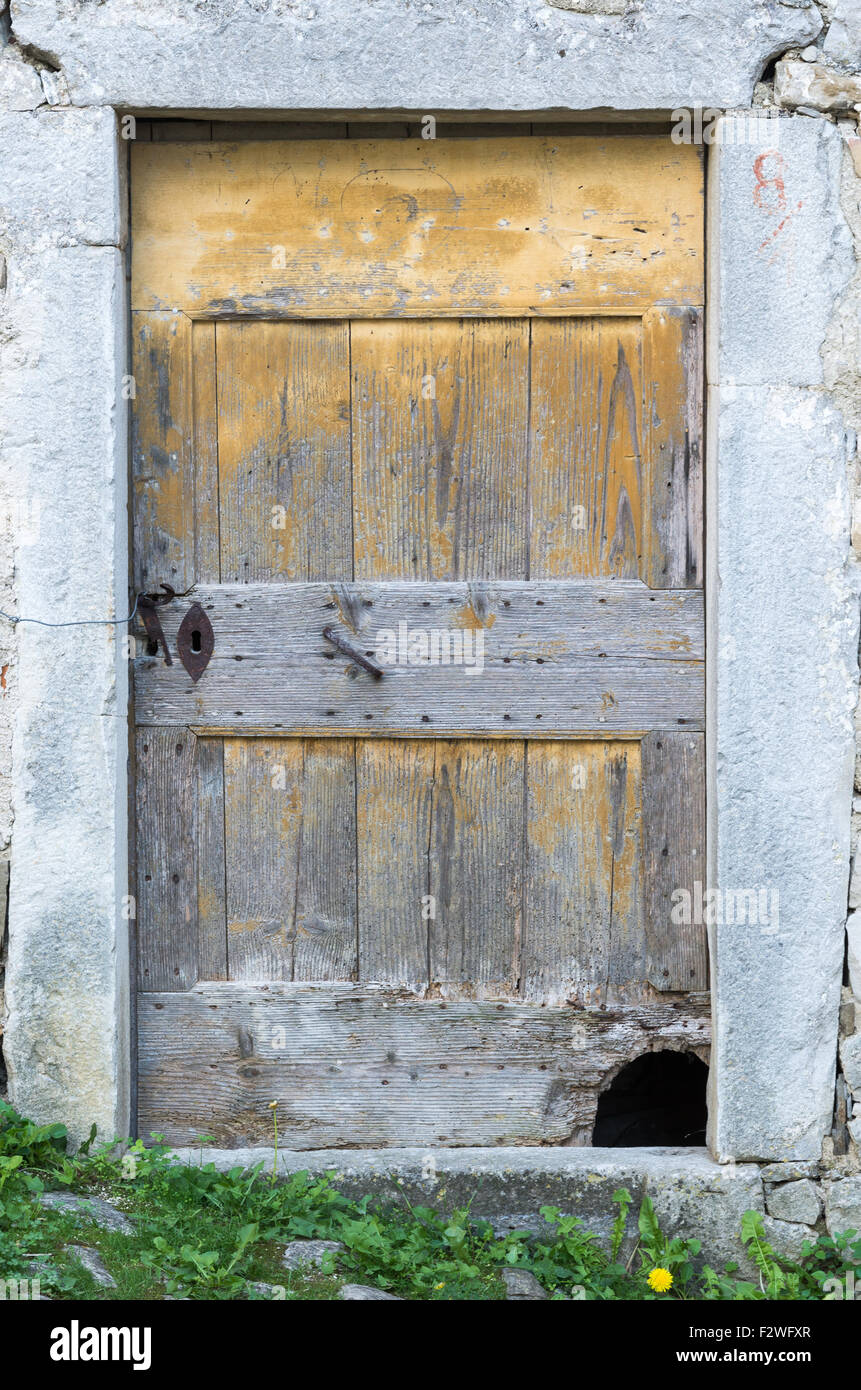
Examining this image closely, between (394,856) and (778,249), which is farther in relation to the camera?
(394,856)

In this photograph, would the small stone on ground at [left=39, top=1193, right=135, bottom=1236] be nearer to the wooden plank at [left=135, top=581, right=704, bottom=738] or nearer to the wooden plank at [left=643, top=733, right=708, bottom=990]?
the wooden plank at [left=135, top=581, right=704, bottom=738]

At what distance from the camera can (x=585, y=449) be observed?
2.63 meters

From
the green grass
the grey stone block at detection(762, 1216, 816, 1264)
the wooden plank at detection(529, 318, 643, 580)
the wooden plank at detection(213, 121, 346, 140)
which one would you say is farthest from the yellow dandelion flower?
the wooden plank at detection(213, 121, 346, 140)

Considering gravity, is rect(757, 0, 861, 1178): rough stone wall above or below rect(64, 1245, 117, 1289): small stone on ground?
above

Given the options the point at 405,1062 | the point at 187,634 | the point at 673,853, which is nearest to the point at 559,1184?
the point at 405,1062

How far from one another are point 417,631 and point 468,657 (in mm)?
138

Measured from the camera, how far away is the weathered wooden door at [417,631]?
8.57 feet

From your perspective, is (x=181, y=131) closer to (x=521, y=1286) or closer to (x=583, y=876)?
(x=583, y=876)

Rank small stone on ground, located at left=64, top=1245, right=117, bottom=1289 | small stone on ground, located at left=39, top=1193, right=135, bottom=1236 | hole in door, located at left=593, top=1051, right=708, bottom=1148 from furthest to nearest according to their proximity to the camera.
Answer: hole in door, located at left=593, top=1051, right=708, bottom=1148 < small stone on ground, located at left=39, top=1193, right=135, bottom=1236 < small stone on ground, located at left=64, top=1245, right=117, bottom=1289

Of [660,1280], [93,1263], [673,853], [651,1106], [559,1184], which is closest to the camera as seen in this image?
[93,1263]

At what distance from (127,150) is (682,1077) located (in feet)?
10.4

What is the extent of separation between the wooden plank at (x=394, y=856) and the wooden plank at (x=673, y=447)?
0.73 metres

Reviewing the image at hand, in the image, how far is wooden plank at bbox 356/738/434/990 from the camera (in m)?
2.68

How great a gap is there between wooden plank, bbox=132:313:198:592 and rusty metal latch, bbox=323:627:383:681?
0.36m
